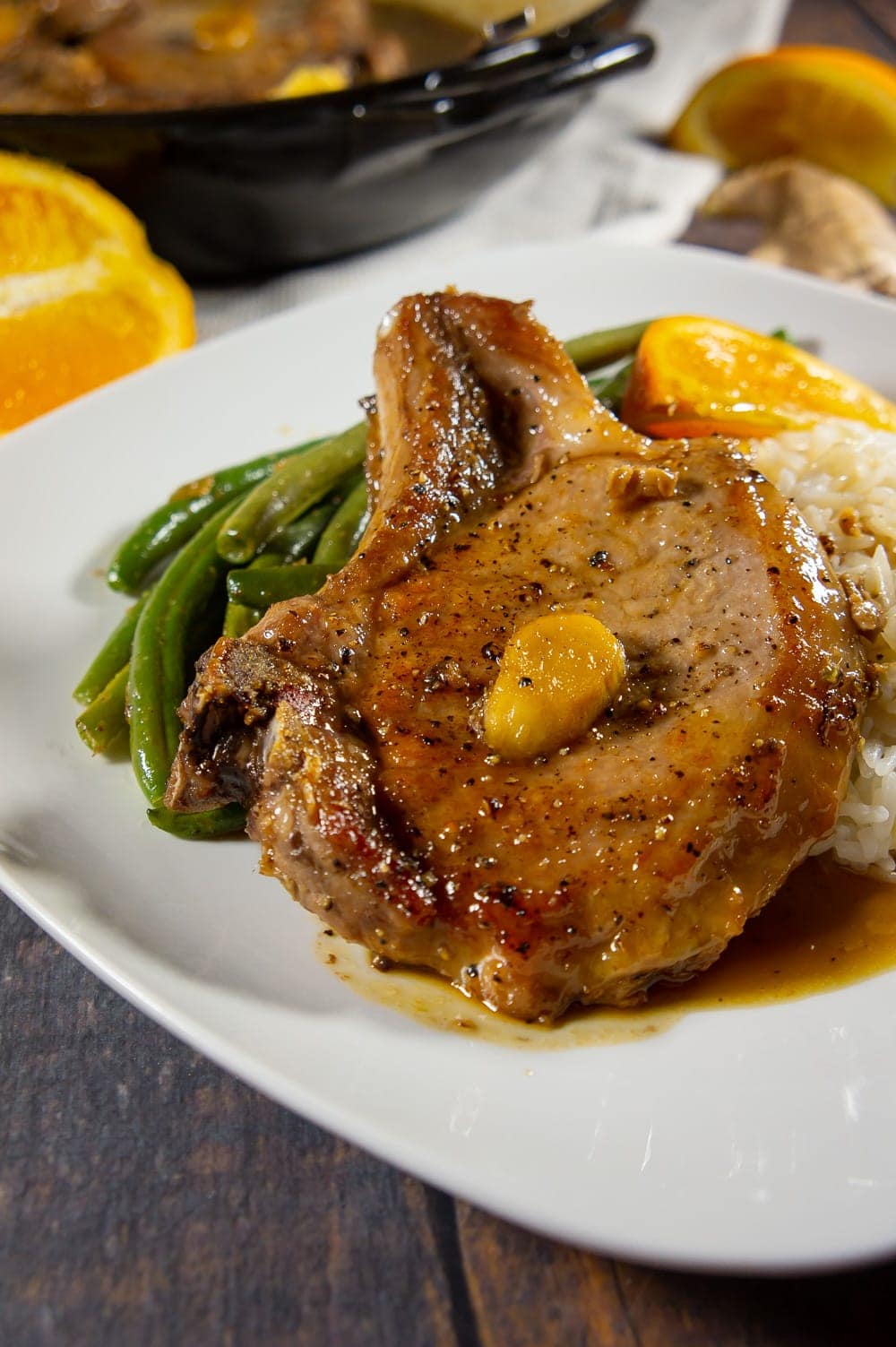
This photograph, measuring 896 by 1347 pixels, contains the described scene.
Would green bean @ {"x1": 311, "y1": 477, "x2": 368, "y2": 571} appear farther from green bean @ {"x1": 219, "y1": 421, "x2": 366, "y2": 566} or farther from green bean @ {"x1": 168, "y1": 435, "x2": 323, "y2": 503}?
green bean @ {"x1": 168, "y1": 435, "x2": 323, "y2": 503}

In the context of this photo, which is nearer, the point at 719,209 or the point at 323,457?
the point at 323,457

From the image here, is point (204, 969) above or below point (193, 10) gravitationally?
below

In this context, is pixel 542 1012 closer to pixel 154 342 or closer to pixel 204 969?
pixel 204 969

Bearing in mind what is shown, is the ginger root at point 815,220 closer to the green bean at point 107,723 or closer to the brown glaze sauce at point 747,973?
the brown glaze sauce at point 747,973

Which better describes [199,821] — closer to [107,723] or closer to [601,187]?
[107,723]

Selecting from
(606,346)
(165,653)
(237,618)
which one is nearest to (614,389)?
(606,346)

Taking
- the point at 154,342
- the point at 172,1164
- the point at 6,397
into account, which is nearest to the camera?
the point at 172,1164

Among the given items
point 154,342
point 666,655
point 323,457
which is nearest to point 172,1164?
point 666,655
